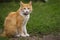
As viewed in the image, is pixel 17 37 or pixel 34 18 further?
pixel 34 18

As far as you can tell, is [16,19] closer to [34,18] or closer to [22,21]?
[22,21]

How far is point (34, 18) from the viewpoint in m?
13.0

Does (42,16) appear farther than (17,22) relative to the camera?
Yes

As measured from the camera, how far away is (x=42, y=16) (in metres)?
13.3

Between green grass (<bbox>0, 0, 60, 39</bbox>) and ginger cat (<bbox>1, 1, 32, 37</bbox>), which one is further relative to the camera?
green grass (<bbox>0, 0, 60, 39</bbox>)

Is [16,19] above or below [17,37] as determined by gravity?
above

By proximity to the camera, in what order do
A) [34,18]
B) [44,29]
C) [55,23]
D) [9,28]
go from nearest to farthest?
[9,28] → [44,29] → [55,23] → [34,18]

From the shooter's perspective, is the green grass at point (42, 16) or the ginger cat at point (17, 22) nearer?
the ginger cat at point (17, 22)

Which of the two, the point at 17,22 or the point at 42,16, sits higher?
the point at 17,22

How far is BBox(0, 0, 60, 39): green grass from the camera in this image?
441 inches

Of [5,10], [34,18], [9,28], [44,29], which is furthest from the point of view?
[5,10]

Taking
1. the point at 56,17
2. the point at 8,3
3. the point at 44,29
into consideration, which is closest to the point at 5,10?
the point at 8,3

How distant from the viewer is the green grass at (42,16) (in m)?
11.2

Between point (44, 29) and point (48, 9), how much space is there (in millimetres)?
3716
